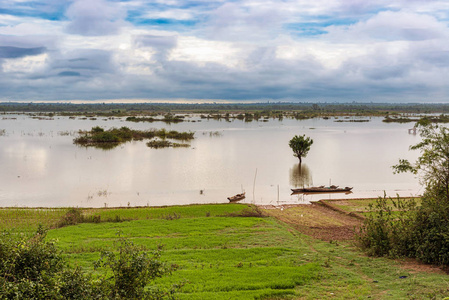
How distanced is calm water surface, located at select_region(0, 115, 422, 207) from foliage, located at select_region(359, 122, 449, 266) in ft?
41.8

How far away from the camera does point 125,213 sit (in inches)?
856

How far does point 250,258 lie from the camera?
13.0 metres

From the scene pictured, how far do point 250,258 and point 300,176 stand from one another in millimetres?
24159

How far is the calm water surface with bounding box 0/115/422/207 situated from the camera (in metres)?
28.3

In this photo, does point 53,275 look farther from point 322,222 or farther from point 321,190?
point 321,190

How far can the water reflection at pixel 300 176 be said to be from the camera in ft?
109

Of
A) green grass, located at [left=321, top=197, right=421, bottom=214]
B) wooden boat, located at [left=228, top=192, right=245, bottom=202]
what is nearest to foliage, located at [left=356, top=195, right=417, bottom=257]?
green grass, located at [left=321, top=197, right=421, bottom=214]

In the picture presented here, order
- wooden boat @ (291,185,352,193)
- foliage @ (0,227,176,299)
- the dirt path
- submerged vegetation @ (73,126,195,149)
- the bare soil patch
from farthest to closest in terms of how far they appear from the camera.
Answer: submerged vegetation @ (73,126,195,149) → wooden boat @ (291,185,352,193) → the bare soil patch → the dirt path → foliage @ (0,227,176,299)

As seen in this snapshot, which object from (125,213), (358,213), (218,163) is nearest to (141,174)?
(218,163)

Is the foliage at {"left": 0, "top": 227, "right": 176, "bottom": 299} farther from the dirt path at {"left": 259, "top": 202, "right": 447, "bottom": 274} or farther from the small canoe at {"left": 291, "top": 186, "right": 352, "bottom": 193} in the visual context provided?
the small canoe at {"left": 291, "top": 186, "right": 352, "bottom": 193}

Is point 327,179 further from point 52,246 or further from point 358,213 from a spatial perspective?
point 52,246

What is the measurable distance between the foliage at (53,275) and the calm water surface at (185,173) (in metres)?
19.4

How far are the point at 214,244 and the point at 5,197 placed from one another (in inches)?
808

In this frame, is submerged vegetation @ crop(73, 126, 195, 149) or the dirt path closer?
the dirt path
